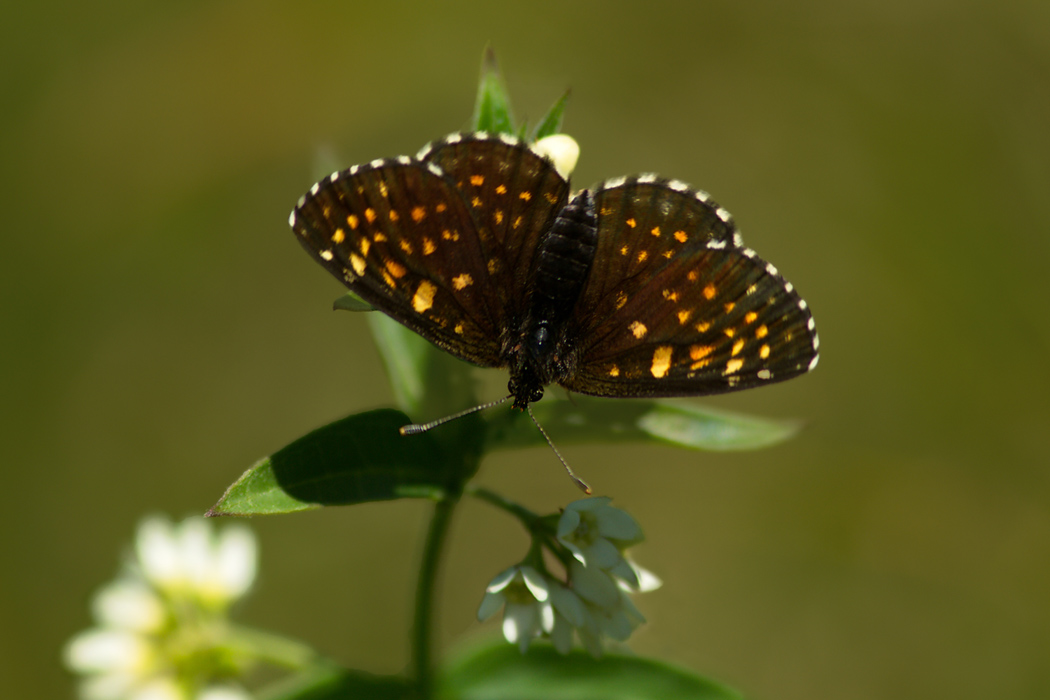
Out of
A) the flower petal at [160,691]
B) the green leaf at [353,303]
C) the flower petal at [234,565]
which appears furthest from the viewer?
the flower petal at [234,565]

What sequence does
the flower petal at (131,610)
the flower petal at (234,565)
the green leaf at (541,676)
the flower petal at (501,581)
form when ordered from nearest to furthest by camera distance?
the flower petal at (501,581) < the green leaf at (541,676) < the flower petal at (131,610) < the flower petal at (234,565)

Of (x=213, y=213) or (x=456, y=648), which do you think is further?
(x=213, y=213)

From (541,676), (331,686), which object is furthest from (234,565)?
(541,676)

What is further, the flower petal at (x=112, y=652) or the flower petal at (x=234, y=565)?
the flower petal at (x=234, y=565)

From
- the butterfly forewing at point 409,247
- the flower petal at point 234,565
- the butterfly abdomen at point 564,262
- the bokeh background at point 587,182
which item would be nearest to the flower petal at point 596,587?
the butterfly forewing at point 409,247

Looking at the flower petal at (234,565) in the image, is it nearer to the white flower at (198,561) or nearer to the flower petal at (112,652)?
the white flower at (198,561)

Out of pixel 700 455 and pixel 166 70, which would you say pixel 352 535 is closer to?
pixel 700 455

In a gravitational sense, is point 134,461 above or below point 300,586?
above

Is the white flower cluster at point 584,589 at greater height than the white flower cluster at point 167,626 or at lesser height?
lesser

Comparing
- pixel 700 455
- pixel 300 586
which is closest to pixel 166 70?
pixel 300 586
